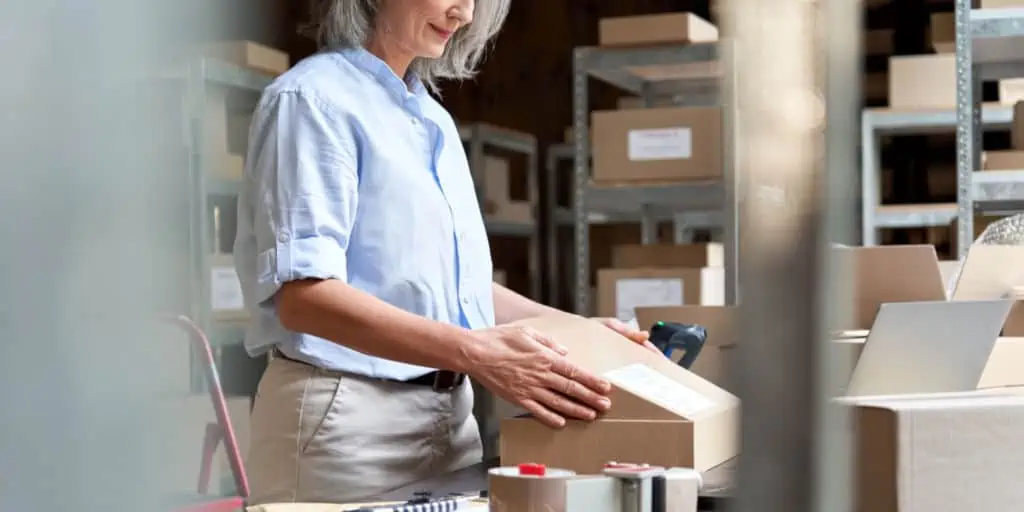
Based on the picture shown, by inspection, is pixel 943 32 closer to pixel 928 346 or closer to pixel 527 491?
pixel 928 346

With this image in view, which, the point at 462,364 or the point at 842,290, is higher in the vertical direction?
the point at 842,290

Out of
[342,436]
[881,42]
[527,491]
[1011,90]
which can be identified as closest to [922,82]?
[1011,90]

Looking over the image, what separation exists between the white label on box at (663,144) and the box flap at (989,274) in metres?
1.77

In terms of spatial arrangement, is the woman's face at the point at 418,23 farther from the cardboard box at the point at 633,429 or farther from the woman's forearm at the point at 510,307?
the cardboard box at the point at 633,429

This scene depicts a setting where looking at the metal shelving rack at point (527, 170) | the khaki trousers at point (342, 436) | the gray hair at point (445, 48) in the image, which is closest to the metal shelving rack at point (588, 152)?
the metal shelving rack at point (527, 170)

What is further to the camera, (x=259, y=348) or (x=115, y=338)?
(x=259, y=348)

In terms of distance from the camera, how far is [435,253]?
1404 millimetres

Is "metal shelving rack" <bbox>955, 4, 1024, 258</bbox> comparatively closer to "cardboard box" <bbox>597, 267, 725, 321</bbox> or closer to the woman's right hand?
"cardboard box" <bbox>597, 267, 725, 321</bbox>

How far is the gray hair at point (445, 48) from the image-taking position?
4.84 ft

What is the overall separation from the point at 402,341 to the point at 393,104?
1.06ft

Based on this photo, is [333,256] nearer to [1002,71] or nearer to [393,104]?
[393,104]

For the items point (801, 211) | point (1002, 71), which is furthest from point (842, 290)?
point (1002, 71)

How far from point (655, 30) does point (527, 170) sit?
2575 millimetres

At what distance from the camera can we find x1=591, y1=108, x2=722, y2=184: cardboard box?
3418 mm
